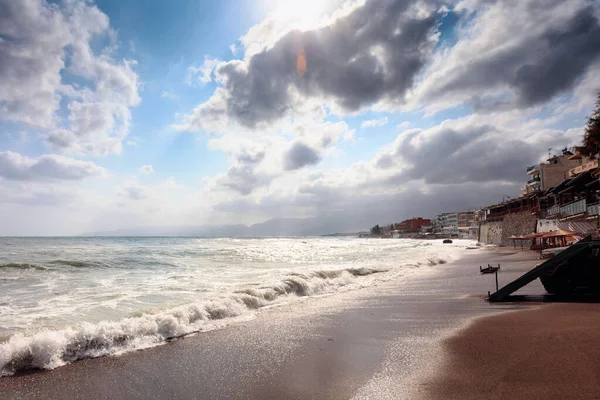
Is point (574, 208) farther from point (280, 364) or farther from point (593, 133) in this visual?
point (280, 364)

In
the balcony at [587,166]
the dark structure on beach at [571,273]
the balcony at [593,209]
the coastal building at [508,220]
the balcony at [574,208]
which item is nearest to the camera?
the dark structure on beach at [571,273]

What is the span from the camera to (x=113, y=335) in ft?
24.5

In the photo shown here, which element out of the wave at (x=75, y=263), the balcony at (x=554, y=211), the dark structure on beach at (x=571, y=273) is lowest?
the wave at (x=75, y=263)

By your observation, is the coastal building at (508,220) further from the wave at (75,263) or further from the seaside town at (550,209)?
the wave at (75,263)

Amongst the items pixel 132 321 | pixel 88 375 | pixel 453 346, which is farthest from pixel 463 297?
pixel 88 375

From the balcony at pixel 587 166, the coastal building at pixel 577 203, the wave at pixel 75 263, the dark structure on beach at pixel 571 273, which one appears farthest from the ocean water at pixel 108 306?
the balcony at pixel 587 166

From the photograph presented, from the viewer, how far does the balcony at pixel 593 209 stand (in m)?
31.1

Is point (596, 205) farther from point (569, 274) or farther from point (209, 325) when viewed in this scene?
point (209, 325)

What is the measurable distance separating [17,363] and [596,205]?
130 ft

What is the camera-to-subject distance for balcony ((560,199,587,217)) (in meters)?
34.5

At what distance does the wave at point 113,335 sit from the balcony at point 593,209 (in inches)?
1283

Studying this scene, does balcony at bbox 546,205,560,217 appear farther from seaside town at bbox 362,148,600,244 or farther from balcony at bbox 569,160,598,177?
balcony at bbox 569,160,598,177

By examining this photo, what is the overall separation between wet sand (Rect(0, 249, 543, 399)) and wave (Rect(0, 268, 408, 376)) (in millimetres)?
428

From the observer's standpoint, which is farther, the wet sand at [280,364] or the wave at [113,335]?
the wave at [113,335]
